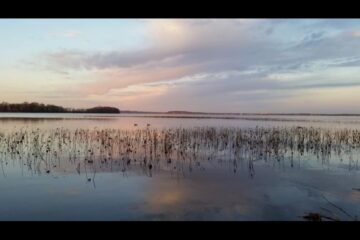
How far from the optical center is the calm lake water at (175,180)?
18.0 feet

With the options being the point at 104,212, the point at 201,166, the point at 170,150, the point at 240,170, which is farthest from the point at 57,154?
the point at 104,212

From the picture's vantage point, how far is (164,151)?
35.6ft

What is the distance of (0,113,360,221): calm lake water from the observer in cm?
548

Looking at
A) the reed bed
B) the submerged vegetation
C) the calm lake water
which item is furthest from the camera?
the reed bed

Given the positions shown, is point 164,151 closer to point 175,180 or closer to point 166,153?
point 166,153

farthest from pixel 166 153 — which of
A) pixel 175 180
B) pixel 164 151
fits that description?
pixel 175 180

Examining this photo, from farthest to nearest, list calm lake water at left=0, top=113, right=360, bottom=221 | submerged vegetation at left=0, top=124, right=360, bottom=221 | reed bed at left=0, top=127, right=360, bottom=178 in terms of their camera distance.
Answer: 1. reed bed at left=0, top=127, right=360, bottom=178
2. submerged vegetation at left=0, top=124, right=360, bottom=221
3. calm lake water at left=0, top=113, right=360, bottom=221

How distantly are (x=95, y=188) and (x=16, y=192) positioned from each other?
4.00 feet

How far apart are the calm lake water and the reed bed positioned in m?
0.03

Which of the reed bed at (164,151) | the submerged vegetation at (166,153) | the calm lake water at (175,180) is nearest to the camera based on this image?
the calm lake water at (175,180)

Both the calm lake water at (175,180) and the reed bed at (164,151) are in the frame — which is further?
the reed bed at (164,151)

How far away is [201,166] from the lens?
353 inches

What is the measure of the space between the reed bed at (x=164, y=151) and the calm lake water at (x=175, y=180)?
0.08 feet
